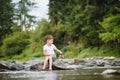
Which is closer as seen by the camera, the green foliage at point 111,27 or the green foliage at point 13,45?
the green foliage at point 111,27

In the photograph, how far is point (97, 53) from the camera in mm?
34625

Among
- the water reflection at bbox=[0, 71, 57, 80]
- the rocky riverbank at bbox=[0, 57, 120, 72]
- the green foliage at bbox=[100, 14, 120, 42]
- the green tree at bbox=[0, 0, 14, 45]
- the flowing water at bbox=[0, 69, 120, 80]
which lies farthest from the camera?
the green tree at bbox=[0, 0, 14, 45]

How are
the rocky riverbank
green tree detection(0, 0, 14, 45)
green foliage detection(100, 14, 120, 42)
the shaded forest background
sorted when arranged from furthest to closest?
1. green tree detection(0, 0, 14, 45)
2. the shaded forest background
3. green foliage detection(100, 14, 120, 42)
4. the rocky riverbank

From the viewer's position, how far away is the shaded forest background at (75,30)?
32.7 metres

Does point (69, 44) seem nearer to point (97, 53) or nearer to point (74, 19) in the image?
point (74, 19)

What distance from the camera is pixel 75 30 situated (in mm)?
39188

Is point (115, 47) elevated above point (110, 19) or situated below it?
below

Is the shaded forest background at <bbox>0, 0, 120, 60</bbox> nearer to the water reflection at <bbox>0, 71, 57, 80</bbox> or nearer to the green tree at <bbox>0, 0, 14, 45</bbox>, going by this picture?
the green tree at <bbox>0, 0, 14, 45</bbox>

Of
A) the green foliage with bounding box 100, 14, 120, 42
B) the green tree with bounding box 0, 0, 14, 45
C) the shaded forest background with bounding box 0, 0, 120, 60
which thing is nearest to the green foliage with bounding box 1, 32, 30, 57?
the shaded forest background with bounding box 0, 0, 120, 60

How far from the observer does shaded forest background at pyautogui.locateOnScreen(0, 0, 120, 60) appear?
32719 mm

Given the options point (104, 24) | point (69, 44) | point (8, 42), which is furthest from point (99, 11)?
point (8, 42)

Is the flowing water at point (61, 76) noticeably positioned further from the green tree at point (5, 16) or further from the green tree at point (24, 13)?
the green tree at point (24, 13)

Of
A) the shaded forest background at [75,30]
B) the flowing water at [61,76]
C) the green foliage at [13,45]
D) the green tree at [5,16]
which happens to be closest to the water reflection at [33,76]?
the flowing water at [61,76]

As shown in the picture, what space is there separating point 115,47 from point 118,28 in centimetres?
490
